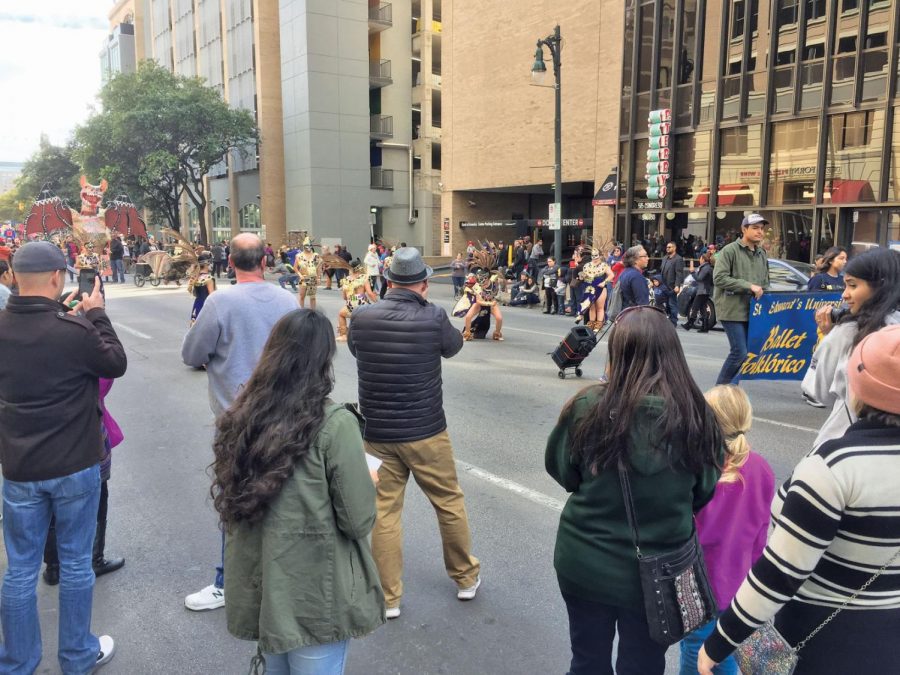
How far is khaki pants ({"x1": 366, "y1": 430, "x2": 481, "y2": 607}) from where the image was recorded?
12.1ft

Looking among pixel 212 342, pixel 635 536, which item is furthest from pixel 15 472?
pixel 635 536

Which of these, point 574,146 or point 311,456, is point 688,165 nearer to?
point 574,146

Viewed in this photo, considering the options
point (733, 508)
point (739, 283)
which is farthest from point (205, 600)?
point (739, 283)

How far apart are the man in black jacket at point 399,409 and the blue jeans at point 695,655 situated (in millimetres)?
1383

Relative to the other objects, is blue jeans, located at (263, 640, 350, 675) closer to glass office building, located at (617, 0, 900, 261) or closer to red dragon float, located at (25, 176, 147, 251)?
glass office building, located at (617, 0, 900, 261)

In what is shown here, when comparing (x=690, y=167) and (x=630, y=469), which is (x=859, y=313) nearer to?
(x=630, y=469)

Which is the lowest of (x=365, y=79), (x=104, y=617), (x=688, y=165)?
(x=104, y=617)

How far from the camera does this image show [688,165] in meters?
23.6

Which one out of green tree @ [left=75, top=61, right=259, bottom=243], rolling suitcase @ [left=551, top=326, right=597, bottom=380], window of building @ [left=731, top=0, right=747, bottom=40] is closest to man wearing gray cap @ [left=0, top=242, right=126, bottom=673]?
rolling suitcase @ [left=551, top=326, right=597, bottom=380]

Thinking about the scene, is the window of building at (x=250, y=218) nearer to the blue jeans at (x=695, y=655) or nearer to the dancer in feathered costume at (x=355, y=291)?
the dancer in feathered costume at (x=355, y=291)

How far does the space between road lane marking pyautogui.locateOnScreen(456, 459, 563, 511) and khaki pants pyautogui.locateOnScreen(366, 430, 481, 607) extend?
1531 mm

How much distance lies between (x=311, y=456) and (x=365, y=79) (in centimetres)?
4131

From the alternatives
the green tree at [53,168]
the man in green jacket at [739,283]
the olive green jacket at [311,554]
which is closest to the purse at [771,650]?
the olive green jacket at [311,554]

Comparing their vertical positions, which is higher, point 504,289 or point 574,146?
point 574,146
